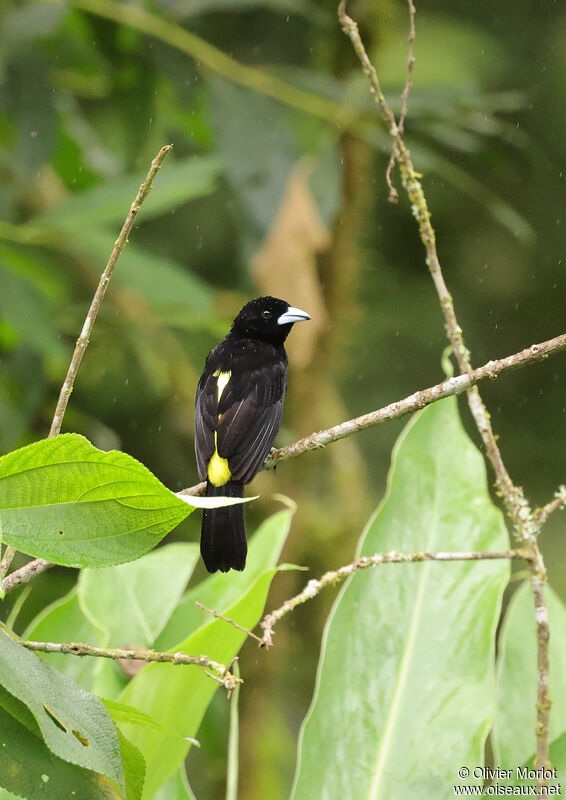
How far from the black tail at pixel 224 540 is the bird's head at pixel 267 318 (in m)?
1.03

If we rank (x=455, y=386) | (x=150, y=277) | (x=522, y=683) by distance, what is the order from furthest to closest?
(x=150, y=277)
(x=522, y=683)
(x=455, y=386)

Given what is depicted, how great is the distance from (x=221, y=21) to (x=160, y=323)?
3.46ft

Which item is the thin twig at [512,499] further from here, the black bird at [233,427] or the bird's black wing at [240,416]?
the bird's black wing at [240,416]

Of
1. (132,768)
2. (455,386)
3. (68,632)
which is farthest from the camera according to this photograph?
(68,632)

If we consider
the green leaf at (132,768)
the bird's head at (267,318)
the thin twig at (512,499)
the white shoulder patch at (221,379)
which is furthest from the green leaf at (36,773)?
the bird's head at (267,318)

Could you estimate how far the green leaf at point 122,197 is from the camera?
3113mm

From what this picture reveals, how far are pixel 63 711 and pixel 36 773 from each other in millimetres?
112

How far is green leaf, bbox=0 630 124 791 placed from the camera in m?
1.20

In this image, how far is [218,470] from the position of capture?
8.07 feet

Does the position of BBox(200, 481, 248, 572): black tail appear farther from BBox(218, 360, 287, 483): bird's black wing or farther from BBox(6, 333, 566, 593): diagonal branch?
BBox(6, 333, 566, 593): diagonal branch

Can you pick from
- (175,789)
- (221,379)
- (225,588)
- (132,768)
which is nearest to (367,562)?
(132,768)

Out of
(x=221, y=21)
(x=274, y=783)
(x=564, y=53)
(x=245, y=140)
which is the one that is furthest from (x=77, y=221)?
(x=564, y=53)

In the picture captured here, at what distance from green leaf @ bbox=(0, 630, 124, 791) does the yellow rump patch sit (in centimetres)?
116

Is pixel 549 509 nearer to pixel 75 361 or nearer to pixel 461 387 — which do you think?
pixel 461 387
